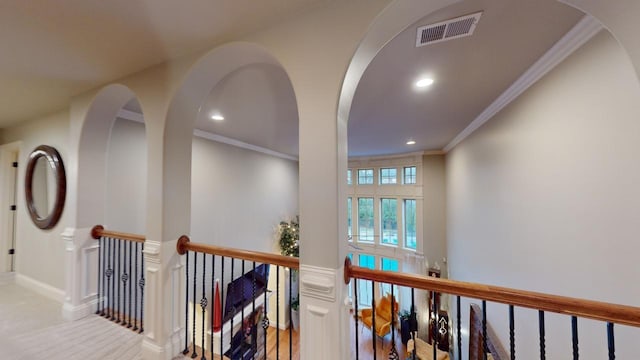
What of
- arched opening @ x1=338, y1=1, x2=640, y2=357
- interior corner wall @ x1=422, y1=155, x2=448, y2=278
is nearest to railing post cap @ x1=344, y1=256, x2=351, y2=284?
arched opening @ x1=338, y1=1, x2=640, y2=357

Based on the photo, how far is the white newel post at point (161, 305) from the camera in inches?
73.6

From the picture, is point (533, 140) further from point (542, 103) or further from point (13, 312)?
point (13, 312)

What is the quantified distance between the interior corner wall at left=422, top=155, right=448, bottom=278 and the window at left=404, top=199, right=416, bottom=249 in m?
0.42

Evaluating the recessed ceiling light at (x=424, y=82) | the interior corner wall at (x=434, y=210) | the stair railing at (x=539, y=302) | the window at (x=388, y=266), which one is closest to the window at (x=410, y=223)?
the interior corner wall at (x=434, y=210)

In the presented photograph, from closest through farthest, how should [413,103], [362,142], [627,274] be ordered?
1. [627,274]
2. [413,103]
3. [362,142]

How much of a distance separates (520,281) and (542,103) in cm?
167

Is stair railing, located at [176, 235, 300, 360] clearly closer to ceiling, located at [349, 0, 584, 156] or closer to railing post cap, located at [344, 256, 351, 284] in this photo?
railing post cap, located at [344, 256, 351, 284]

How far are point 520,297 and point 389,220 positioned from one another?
6256 mm

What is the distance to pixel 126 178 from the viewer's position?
307 centimetres

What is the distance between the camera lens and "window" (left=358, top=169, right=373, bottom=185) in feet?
24.3

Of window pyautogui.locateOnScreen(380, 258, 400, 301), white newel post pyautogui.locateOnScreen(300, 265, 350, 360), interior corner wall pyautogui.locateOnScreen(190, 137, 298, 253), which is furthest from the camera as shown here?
window pyautogui.locateOnScreen(380, 258, 400, 301)

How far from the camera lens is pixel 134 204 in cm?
317

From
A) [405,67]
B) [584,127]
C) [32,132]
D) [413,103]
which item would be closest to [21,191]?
[32,132]

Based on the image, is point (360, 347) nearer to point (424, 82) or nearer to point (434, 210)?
point (434, 210)
